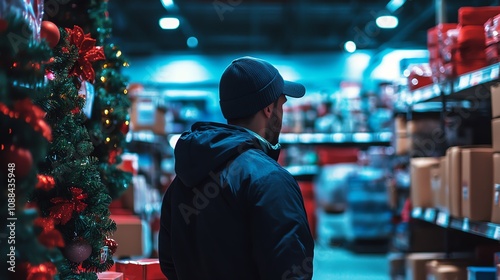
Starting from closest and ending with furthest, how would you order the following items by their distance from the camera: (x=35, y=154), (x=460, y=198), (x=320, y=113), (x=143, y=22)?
(x=35, y=154), (x=460, y=198), (x=320, y=113), (x=143, y=22)

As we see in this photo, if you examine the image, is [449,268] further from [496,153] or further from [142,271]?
[142,271]

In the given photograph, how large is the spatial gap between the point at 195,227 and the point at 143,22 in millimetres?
10908

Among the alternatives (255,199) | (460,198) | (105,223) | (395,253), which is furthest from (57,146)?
(395,253)

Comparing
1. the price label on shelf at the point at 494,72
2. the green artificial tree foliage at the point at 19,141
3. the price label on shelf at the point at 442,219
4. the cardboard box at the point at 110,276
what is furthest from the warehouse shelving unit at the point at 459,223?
the green artificial tree foliage at the point at 19,141

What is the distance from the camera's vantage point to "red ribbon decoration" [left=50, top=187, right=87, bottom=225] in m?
1.97

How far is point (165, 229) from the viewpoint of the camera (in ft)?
7.01

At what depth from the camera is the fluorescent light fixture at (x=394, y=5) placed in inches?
398

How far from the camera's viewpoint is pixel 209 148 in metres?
1.87

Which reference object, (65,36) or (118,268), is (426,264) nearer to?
(118,268)

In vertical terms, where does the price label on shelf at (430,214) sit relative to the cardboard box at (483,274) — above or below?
above

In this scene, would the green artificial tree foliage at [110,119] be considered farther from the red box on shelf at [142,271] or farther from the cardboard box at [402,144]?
the cardboard box at [402,144]

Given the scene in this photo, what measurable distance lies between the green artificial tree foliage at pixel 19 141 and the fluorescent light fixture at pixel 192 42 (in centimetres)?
1221

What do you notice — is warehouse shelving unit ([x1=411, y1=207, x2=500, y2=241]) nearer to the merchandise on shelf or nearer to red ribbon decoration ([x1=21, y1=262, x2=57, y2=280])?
the merchandise on shelf

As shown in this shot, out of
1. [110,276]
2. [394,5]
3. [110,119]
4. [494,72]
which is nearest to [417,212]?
[494,72]
